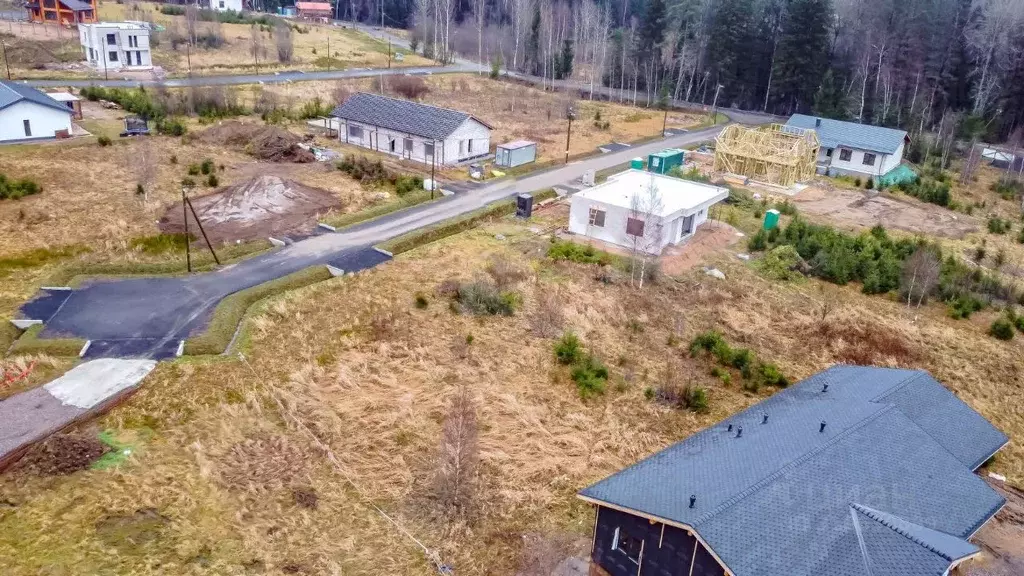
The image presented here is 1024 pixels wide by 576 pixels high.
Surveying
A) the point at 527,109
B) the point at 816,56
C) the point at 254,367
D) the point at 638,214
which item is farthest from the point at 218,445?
the point at 816,56

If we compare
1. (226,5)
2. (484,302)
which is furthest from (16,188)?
(226,5)

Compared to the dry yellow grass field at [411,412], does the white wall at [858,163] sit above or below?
above

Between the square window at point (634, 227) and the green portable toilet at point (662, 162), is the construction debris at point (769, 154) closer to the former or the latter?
the green portable toilet at point (662, 162)

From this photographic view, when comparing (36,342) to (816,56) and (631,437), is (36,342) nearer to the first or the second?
(631,437)

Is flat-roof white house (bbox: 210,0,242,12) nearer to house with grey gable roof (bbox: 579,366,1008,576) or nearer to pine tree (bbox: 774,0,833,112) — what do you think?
pine tree (bbox: 774,0,833,112)

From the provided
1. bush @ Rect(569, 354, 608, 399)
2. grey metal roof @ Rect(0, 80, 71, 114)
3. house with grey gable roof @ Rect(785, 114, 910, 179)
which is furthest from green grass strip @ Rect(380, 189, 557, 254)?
grey metal roof @ Rect(0, 80, 71, 114)

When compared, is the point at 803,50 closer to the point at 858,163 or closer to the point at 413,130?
the point at 858,163

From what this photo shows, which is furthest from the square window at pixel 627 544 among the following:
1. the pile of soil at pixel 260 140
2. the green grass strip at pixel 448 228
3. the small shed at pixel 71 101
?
the small shed at pixel 71 101
